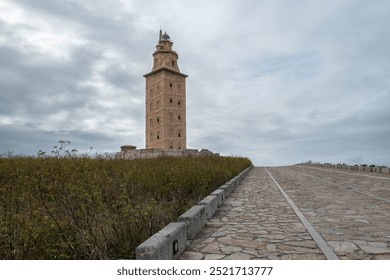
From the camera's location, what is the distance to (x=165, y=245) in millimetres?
3332

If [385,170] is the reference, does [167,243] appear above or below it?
below

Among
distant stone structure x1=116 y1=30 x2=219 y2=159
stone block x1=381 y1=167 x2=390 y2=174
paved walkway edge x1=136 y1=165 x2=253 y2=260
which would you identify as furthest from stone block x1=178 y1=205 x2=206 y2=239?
distant stone structure x1=116 y1=30 x2=219 y2=159

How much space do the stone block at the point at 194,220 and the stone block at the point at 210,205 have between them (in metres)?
0.36

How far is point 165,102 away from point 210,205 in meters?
39.2

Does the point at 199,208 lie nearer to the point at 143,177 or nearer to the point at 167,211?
the point at 167,211

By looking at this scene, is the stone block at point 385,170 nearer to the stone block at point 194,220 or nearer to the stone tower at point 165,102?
the stone block at point 194,220

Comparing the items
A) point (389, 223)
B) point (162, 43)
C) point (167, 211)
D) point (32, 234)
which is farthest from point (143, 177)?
point (162, 43)

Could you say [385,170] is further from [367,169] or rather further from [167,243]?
[167,243]

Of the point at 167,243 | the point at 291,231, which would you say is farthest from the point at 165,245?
the point at 291,231

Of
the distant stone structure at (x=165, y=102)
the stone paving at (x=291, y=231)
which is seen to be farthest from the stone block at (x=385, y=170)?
the distant stone structure at (x=165, y=102)

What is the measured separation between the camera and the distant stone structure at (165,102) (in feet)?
146

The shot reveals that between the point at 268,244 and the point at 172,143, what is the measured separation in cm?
4045
